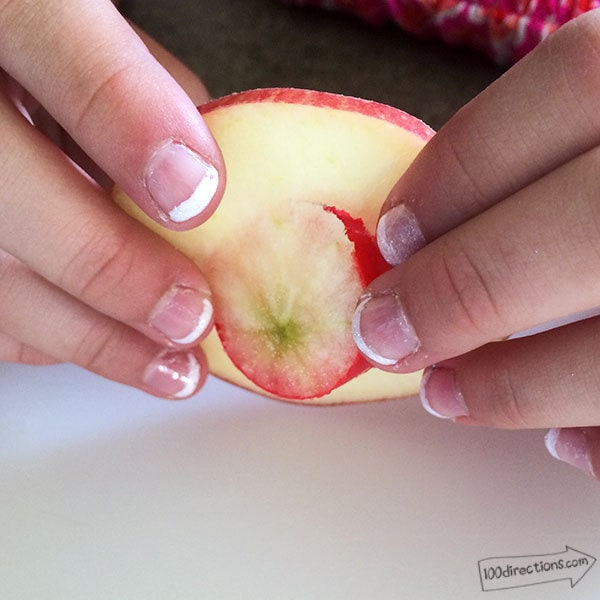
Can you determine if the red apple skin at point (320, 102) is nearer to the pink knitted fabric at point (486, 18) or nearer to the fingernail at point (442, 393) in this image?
the fingernail at point (442, 393)

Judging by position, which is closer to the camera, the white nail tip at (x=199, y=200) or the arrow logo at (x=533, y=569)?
the white nail tip at (x=199, y=200)

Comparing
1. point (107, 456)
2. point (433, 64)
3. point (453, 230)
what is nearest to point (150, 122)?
point (453, 230)

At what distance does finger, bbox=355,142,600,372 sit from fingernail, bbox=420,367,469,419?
0.05 m

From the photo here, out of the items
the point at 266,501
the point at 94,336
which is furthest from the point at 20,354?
the point at 266,501

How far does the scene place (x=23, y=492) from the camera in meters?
0.47

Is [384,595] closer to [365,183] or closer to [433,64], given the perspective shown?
[365,183]

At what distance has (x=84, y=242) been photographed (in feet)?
1.23

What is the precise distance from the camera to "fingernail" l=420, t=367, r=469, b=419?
0.40 metres

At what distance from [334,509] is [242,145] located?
23 cm

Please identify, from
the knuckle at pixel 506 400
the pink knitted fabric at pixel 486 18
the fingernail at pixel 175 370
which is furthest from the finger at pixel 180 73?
the knuckle at pixel 506 400

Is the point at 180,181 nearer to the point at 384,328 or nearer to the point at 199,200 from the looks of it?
the point at 199,200

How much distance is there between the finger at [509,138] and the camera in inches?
12.5

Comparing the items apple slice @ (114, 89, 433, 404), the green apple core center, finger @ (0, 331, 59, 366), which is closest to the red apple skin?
apple slice @ (114, 89, 433, 404)

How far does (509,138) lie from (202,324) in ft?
0.60
